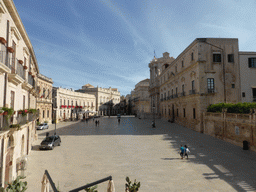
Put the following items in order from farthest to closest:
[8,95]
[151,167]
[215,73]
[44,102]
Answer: [44,102], [215,73], [151,167], [8,95]

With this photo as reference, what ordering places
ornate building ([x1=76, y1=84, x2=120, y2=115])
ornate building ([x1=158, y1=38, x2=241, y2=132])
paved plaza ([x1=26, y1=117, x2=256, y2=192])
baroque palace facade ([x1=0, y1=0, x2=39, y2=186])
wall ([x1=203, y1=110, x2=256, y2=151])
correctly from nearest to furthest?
baroque palace facade ([x1=0, y1=0, x2=39, y2=186]) < paved plaza ([x1=26, y1=117, x2=256, y2=192]) < wall ([x1=203, y1=110, x2=256, y2=151]) < ornate building ([x1=158, y1=38, x2=241, y2=132]) < ornate building ([x1=76, y1=84, x2=120, y2=115])

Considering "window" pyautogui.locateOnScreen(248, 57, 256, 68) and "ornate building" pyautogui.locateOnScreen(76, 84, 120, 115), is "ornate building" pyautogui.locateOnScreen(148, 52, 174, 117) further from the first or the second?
"window" pyautogui.locateOnScreen(248, 57, 256, 68)

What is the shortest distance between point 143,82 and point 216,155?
65196mm

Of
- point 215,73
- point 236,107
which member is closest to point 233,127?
point 236,107

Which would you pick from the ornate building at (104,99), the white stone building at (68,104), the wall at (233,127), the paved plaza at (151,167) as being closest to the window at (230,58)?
the wall at (233,127)

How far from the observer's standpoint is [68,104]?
1961 inches

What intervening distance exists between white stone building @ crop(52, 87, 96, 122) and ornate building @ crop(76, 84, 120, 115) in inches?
314

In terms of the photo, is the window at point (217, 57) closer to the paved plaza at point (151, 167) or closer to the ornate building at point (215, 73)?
the ornate building at point (215, 73)

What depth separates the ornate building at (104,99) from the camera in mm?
70938

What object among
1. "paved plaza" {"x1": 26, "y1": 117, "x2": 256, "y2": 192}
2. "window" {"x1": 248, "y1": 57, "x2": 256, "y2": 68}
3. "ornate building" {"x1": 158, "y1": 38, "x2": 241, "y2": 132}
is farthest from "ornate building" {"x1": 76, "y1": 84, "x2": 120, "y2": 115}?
"paved plaza" {"x1": 26, "y1": 117, "x2": 256, "y2": 192}

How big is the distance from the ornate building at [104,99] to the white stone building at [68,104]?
798cm

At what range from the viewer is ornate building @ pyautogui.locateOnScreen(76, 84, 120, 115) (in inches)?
2793

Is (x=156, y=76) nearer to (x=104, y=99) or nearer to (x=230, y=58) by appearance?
(x=230, y=58)

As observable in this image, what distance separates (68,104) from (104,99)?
2756 cm
